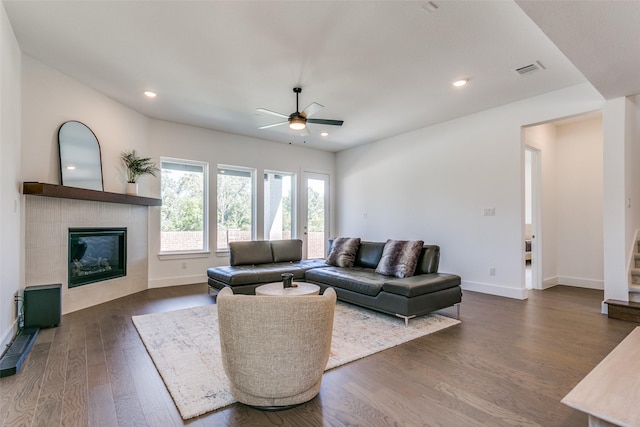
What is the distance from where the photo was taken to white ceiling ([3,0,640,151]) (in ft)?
8.59

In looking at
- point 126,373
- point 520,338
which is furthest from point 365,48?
point 126,373

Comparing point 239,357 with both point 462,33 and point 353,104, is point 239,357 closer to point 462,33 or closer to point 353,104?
point 462,33

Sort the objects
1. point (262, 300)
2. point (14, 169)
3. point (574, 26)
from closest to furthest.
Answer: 1. point (262, 300)
2. point (574, 26)
3. point (14, 169)

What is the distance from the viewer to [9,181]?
2.99m

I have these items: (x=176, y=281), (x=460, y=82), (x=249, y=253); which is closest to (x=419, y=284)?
(x=460, y=82)

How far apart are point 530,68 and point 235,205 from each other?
526cm

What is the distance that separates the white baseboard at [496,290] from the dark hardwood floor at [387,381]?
3.12 feet

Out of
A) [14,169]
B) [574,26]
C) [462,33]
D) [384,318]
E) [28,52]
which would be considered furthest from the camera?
[384,318]

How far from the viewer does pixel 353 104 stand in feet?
15.8

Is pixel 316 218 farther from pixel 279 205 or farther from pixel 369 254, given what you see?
pixel 369 254

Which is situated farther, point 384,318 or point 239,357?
point 384,318

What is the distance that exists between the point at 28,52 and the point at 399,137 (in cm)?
567

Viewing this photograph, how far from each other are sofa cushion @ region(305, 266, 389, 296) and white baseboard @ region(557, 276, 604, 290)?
3.84 meters

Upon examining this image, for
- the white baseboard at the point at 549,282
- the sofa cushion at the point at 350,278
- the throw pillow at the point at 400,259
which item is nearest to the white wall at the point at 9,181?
the sofa cushion at the point at 350,278
